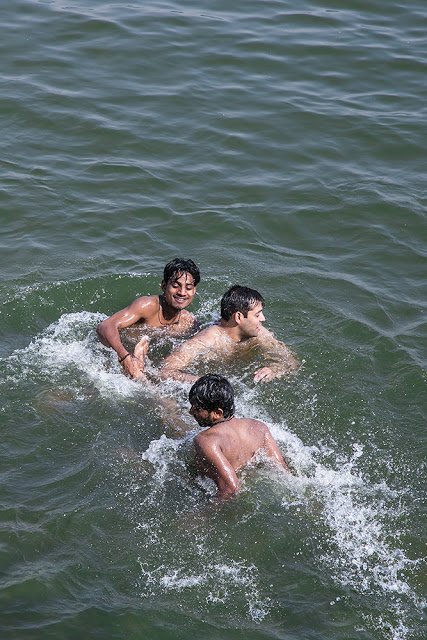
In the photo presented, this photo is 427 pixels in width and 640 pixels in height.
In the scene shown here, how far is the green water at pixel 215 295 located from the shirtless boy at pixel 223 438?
171 millimetres

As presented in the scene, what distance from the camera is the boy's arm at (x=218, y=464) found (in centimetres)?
669

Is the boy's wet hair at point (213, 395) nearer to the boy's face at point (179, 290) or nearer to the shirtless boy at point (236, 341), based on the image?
the shirtless boy at point (236, 341)

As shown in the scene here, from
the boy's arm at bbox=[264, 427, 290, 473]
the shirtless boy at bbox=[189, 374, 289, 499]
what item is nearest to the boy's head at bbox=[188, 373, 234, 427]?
the shirtless boy at bbox=[189, 374, 289, 499]

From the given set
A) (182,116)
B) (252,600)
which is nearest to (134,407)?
(252,600)

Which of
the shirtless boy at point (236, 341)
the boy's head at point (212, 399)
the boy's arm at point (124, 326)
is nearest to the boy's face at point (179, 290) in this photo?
the boy's arm at point (124, 326)

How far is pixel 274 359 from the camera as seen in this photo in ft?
29.1

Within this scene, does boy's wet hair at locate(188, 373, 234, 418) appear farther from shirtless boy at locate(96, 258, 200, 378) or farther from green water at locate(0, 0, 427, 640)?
shirtless boy at locate(96, 258, 200, 378)

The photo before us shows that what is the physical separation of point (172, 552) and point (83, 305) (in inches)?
147

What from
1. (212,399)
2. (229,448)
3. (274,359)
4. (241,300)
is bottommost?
(274,359)

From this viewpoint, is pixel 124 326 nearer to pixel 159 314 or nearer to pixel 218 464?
pixel 159 314

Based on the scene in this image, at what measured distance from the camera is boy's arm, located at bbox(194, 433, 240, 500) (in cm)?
669

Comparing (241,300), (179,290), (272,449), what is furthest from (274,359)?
(272,449)

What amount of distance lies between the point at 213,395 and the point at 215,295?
3.22 m

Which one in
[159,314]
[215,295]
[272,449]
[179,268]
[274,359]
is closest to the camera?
[272,449]
